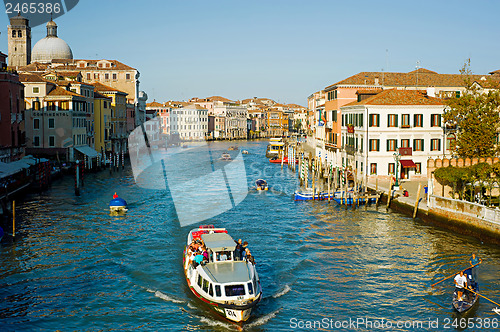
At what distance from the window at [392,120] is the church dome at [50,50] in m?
69.8

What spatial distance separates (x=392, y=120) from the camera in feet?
115

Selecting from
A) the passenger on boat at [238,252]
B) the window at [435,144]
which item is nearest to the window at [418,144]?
the window at [435,144]

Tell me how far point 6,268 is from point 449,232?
18.1 m

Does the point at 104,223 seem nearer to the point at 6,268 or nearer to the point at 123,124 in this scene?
the point at 6,268

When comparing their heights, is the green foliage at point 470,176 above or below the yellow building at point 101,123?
below

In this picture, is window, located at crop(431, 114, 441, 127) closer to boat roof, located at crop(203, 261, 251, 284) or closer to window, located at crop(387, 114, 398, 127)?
window, located at crop(387, 114, 398, 127)

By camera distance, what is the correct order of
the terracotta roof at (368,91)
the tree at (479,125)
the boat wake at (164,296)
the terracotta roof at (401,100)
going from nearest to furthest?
the boat wake at (164,296)
the tree at (479,125)
the terracotta roof at (401,100)
the terracotta roof at (368,91)

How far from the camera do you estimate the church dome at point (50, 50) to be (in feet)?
292

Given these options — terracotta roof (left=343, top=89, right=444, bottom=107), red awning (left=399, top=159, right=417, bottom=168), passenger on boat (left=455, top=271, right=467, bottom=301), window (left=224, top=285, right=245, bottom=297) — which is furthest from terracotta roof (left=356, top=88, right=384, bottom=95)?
window (left=224, top=285, right=245, bottom=297)

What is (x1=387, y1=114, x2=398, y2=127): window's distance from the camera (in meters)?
35.1

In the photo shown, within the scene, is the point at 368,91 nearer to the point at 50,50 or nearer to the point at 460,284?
the point at 460,284

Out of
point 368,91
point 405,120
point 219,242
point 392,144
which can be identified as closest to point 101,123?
point 368,91

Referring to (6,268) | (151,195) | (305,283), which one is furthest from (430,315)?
(151,195)

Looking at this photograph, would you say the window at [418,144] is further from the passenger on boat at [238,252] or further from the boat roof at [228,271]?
the boat roof at [228,271]
